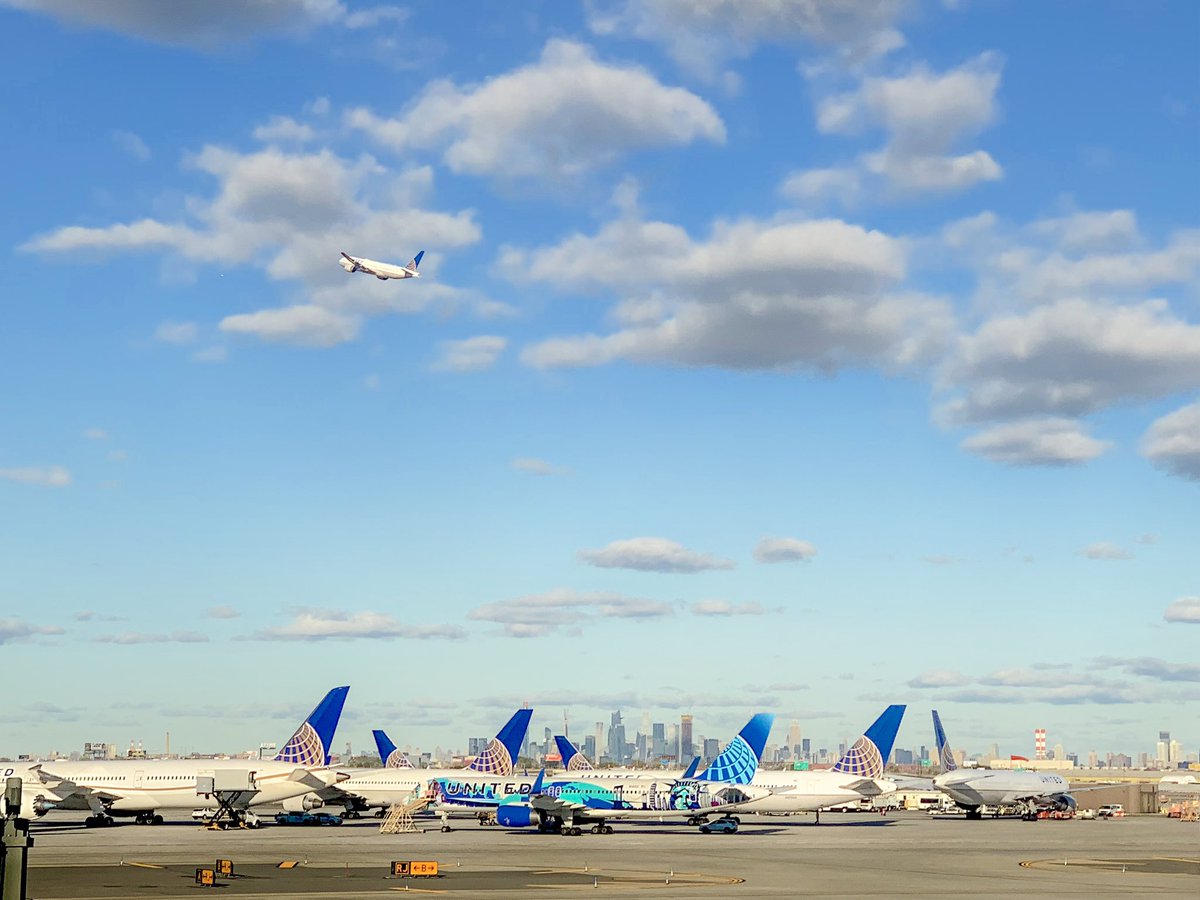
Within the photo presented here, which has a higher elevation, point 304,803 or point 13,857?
point 13,857

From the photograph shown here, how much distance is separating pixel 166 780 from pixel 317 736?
1436 centimetres

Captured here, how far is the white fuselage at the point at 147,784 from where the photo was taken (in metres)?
122

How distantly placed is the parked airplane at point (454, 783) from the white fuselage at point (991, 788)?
51.0 metres

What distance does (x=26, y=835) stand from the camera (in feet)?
52.1

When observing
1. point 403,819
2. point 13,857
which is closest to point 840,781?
point 403,819

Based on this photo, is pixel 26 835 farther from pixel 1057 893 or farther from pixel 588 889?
pixel 1057 893

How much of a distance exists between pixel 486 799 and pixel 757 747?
25.9 m

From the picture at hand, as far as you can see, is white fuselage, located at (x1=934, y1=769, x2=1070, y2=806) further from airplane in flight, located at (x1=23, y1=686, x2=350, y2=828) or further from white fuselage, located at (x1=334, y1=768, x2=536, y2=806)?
airplane in flight, located at (x1=23, y1=686, x2=350, y2=828)

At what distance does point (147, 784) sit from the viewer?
412 feet

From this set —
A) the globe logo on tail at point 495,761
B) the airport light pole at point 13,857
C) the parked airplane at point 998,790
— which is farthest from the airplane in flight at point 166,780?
the airport light pole at point 13,857

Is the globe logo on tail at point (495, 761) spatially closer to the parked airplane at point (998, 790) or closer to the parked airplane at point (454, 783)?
the parked airplane at point (454, 783)

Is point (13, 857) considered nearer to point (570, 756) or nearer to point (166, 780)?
point (166, 780)

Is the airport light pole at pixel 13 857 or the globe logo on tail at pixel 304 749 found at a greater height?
the airport light pole at pixel 13 857

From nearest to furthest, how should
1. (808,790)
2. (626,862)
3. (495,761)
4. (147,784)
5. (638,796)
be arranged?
1. (626,862)
2. (638,796)
3. (808,790)
4. (147,784)
5. (495,761)
